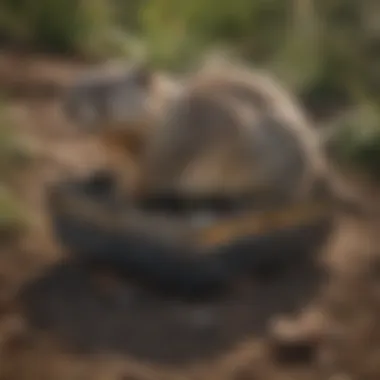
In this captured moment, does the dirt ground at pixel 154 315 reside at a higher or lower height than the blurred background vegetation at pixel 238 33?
lower

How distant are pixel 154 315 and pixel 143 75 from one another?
20 cm

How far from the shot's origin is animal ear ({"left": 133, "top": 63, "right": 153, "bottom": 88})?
2.86 feet

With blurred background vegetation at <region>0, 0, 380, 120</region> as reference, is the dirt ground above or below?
below

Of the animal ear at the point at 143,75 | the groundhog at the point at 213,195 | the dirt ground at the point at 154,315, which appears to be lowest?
the dirt ground at the point at 154,315

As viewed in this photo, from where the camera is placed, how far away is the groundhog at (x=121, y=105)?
877mm

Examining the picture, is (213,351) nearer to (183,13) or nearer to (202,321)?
(202,321)

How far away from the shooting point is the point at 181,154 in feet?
2.94

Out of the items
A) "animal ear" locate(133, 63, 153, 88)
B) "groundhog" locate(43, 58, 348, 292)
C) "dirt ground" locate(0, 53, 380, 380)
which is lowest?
"dirt ground" locate(0, 53, 380, 380)

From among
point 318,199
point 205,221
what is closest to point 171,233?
point 205,221

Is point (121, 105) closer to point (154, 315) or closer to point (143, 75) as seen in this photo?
point (143, 75)

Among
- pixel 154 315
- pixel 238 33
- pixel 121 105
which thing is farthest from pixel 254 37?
pixel 154 315

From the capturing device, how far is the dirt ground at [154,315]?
2.66ft

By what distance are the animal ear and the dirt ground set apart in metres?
0.05

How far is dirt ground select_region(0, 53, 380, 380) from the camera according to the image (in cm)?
81
